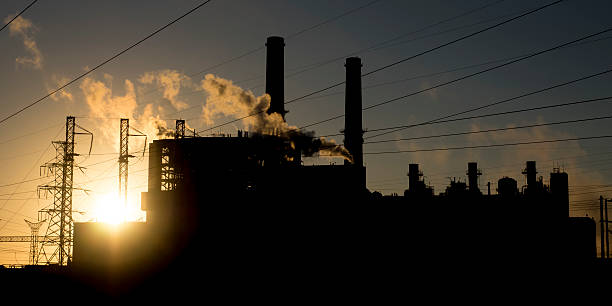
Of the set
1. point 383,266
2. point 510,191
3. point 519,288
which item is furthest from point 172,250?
point 510,191

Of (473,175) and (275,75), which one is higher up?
(275,75)

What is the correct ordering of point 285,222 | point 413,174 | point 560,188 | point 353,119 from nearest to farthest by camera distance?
point 285,222, point 353,119, point 560,188, point 413,174

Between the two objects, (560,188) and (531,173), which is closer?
(560,188)

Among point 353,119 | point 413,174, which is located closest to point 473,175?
point 413,174

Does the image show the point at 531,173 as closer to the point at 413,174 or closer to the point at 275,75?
the point at 413,174

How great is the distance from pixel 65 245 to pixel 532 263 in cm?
3413

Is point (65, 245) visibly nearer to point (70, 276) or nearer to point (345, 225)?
point (70, 276)

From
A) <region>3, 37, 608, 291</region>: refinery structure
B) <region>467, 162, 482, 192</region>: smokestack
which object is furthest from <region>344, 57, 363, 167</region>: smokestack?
<region>467, 162, 482, 192</region>: smokestack

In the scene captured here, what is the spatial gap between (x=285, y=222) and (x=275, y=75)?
1306 cm

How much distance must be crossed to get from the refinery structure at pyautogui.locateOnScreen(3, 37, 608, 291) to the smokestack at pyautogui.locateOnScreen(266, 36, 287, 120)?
10 centimetres

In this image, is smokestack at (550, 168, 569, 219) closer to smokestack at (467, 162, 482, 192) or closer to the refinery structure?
the refinery structure

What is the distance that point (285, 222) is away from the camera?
1806 inches

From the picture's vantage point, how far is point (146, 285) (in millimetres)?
41750

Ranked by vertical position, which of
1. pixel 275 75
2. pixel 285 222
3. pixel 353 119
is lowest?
pixel 285 222
